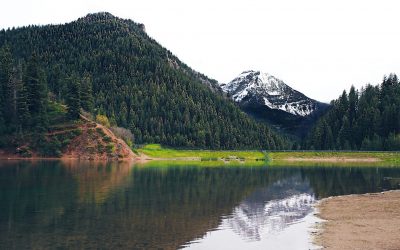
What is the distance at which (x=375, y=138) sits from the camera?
182 m

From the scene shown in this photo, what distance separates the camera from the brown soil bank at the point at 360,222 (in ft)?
101

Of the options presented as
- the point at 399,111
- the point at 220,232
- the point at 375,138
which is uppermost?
the point at 399,111

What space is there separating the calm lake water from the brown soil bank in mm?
1922

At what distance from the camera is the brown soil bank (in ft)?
101

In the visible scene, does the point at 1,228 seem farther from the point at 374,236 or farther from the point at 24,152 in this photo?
the point at 24,152

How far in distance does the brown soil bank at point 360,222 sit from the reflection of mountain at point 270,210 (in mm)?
2916

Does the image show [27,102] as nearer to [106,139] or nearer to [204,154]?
[106,139]

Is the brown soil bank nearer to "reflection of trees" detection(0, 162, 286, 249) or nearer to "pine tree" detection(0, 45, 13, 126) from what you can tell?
"reflection of trees" detection(0, 162, 286, 249)

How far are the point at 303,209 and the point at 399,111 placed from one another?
161188 millimetres

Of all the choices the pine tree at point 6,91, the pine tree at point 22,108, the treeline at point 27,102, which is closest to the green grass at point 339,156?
the treeline at point 27,102

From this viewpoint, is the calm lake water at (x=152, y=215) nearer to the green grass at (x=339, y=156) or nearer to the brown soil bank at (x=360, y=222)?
the brown soil bank at (x=360, y=222)

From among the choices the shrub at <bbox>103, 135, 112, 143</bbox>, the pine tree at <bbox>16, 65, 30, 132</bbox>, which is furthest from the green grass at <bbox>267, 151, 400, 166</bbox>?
the pine tree at <bbox>16, 65, 30, 132</bbox>

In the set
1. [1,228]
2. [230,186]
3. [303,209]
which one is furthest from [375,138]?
[1,228]

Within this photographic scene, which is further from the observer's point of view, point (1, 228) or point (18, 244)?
point (1, 228)
